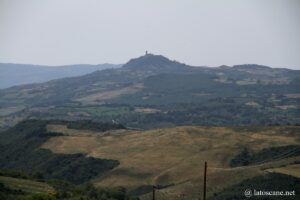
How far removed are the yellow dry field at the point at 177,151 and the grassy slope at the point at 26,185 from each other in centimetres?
1751

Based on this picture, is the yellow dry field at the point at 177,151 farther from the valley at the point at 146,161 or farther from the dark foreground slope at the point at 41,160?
the dark foreground slope at the point at 41,160

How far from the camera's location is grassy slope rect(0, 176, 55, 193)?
66562 mm

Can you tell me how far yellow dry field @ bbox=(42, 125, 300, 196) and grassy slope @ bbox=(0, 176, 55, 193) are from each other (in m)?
17.5

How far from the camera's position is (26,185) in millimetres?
70500

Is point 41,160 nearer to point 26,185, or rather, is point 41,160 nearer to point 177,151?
point 177,151

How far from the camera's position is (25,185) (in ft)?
231

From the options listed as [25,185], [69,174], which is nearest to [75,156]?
[69,174]

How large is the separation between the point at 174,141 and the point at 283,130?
2599 centimetres

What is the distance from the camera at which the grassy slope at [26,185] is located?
66.6 meters

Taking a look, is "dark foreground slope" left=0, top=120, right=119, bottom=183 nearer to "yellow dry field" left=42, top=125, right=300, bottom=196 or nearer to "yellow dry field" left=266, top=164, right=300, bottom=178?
"yellow dry field" left=42, top=125, right=300, bottom=196

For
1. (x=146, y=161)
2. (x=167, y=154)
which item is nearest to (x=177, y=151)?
(x=167, y=154)

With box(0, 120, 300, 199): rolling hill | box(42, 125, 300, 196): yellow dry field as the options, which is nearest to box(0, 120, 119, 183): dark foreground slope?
box(0, 120, 300, 199): rolling hill

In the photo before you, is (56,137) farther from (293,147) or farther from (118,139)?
(293,147)

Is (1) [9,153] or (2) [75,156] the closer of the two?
(2) [75,156]
